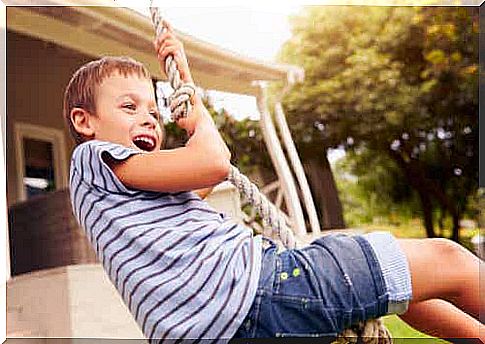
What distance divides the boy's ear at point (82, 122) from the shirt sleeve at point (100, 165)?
0.48 ft

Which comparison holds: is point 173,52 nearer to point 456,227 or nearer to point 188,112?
point 188,112

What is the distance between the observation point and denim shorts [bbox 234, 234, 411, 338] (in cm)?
114

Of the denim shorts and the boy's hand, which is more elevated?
the boy's hand

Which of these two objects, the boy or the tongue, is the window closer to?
the tongue

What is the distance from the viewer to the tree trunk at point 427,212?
2.08 meters

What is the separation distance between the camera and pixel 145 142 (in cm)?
139

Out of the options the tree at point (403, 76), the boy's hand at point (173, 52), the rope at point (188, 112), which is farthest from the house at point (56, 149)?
the boy's hand at point (173, 52)

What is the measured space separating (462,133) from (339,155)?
1.10 feet

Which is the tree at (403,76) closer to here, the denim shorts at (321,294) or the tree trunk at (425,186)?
the tree trunk at (425,186)

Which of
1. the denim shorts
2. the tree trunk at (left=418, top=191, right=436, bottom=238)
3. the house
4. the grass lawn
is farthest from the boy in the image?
the tree trunk at (left=418, top=191, right=436, bottom=238)

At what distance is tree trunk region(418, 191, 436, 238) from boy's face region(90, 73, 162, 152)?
0.94m

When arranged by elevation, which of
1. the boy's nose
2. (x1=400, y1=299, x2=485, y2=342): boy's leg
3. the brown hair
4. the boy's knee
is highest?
the brown hair

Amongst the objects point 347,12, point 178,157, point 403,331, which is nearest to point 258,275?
point 178,157

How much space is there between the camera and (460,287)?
121cm
